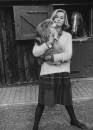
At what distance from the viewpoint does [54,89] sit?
3.15 meters

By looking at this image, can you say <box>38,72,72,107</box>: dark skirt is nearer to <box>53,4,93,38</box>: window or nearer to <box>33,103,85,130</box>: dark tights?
<box>33,103,85,130</box>: dark tights

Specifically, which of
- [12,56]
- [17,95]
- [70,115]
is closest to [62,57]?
[70,115]

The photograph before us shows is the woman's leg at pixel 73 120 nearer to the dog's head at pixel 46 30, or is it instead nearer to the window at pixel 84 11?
the dog's head at pixel 46 30

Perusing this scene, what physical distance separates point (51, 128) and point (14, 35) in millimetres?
3060

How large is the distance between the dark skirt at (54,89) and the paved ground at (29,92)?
1.60 metres

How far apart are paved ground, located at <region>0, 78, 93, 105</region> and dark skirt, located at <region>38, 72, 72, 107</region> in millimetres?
1602

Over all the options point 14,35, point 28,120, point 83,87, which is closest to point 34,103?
point 28,120

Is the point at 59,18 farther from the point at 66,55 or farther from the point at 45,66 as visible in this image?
the point at 45,66

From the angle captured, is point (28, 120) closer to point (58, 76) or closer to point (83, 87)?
point (58, 76)

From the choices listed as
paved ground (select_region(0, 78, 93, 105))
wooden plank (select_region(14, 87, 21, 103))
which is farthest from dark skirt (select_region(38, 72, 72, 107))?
wooden plank (select_region(14, 87, 21, 103))

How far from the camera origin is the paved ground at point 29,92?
4.85m

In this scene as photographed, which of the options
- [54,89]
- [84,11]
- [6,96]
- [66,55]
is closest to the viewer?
[66,55]

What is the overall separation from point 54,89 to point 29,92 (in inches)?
93.2

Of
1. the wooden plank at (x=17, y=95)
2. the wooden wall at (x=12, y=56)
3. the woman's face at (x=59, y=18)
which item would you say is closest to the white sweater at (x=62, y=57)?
the woman's face at (x=59, y=18)
